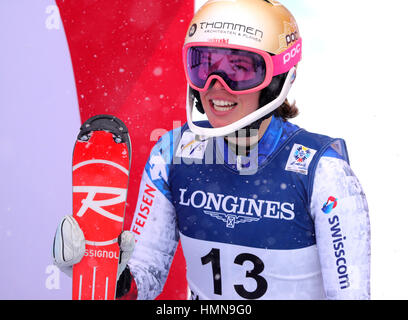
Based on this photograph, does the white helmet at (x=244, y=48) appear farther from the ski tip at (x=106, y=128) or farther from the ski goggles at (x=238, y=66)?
the ski tip at (x=106, y=128)

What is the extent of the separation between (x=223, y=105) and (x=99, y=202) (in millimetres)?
731

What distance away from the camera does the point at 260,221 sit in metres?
2.57

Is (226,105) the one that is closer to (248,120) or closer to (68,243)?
(248,120)

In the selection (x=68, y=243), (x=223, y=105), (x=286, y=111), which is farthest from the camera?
(x=286, y=111)

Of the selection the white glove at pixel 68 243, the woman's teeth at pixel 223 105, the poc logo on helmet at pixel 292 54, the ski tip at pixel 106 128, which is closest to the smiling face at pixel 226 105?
the woman's teeth at pixel 223 105

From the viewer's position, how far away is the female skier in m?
2.43

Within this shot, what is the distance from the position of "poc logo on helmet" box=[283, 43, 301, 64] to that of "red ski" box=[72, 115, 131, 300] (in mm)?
838

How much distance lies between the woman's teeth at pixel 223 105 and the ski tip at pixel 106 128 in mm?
445

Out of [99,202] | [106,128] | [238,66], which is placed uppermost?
[238,66]

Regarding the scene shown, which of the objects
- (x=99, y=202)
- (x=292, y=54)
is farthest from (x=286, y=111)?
(x=99, y=202)

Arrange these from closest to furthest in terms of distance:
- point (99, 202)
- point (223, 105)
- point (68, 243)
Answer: point (68, 243) < point (99, 202) < point (223, 105)

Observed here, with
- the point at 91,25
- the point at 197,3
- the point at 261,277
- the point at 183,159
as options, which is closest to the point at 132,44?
the point at 91,25

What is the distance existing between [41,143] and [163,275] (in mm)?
1472

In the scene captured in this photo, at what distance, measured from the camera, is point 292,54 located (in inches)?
102
